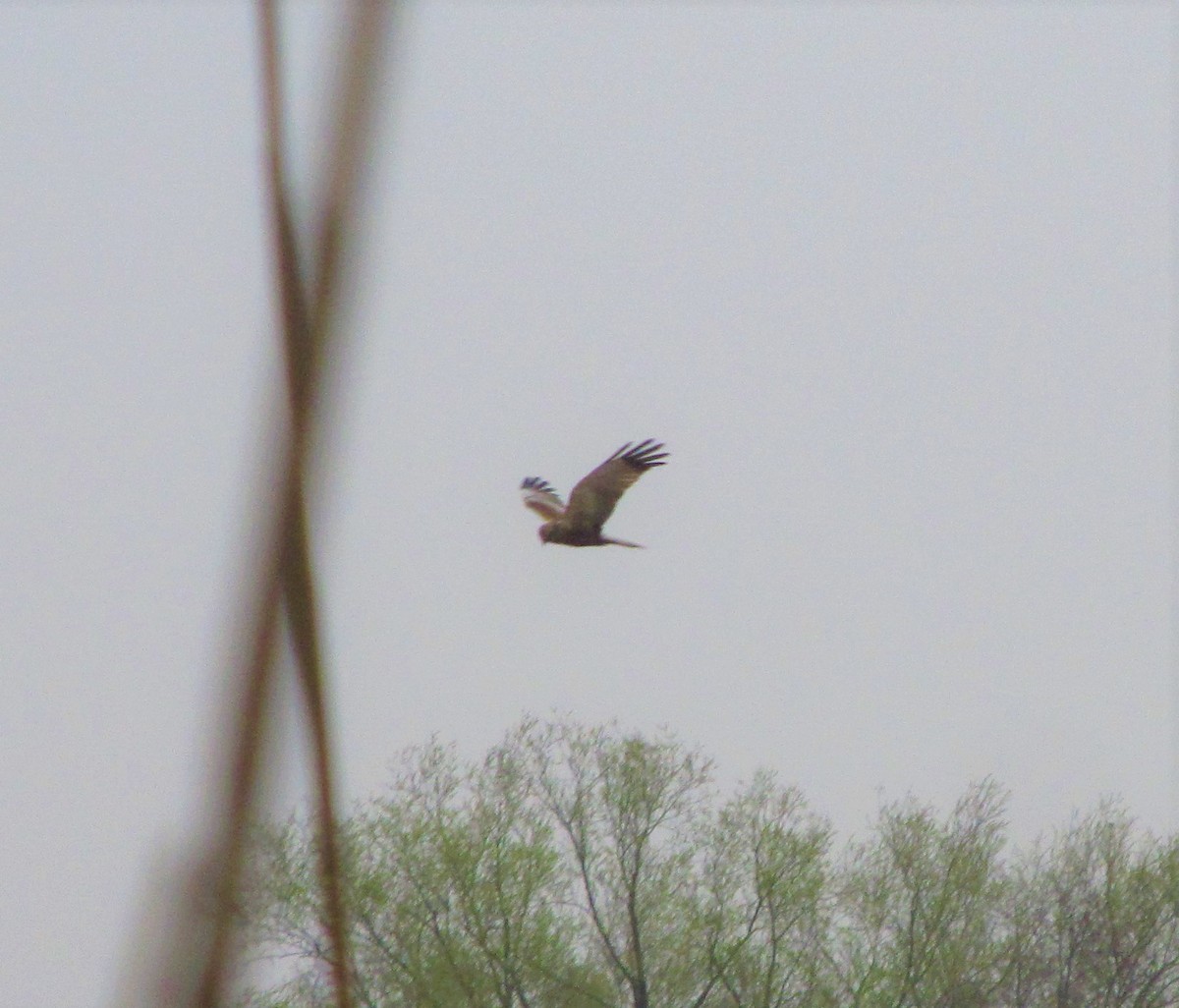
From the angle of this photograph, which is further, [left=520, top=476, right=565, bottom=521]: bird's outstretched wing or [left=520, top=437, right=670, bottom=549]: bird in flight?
[left=520, top=476, right=565, bottom=521]: bird's outstretched wing

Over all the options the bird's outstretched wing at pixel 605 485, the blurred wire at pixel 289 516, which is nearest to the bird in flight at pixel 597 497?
the bird's outstretched wing at pixel 605 485

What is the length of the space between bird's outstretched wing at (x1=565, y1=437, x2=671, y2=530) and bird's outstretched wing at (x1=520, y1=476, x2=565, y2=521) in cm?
61

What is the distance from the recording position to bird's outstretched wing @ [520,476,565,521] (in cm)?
783

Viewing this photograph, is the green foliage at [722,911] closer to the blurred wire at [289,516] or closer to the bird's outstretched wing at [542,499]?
the bird's outstretched wing at [542,499]

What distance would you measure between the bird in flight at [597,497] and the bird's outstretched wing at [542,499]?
61cm

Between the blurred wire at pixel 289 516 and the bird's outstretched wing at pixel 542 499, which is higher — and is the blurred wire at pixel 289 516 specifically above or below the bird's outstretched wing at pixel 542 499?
below

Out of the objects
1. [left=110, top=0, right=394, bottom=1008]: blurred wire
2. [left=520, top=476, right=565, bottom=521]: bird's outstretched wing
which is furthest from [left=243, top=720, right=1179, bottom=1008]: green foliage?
[left=110, top=0, right=394, bottom=1008]: blurred wire

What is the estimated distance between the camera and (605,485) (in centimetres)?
670

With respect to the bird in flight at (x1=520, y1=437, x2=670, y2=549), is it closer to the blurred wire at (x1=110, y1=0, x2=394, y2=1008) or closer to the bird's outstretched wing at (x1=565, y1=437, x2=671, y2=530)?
the bird's outstretched wing at (x1=565, y1=437, x2=671, y2=530)

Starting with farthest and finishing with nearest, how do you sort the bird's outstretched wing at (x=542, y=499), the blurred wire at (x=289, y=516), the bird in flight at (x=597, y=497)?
1. the bird's outstretched wing at (x=542, y=499)
2. the bird in flight at (x=597, y=497)
3. the blurred wire at (x=289, y=516)

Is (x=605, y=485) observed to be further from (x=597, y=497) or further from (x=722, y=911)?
(x=722, y=911)

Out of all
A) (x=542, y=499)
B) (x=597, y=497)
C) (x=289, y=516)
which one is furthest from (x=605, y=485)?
(x=289, y=516)

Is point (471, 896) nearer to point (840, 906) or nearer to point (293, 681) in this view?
point (840, 906)

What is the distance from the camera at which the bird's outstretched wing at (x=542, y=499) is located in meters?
7.83
